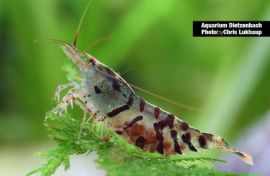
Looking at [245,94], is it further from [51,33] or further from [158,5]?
[51,33]

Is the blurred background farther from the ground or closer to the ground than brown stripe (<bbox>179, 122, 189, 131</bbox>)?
farther from the ground

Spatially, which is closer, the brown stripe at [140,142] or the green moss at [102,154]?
the green moss at [102,154]

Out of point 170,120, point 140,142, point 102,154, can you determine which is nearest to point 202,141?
point 170,120

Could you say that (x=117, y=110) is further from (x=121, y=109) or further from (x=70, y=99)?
(x=70, y=99)

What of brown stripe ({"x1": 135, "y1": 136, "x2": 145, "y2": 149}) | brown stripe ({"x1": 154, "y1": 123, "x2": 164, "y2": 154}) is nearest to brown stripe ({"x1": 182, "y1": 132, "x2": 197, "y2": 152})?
brown stripe ({"x1": 154, "y1": 123, "x2": 164, "y2": 154})

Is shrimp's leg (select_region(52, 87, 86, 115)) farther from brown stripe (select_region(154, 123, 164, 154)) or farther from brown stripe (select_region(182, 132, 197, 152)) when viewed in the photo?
brown stripe (select_region(182, 132, 197, 152))

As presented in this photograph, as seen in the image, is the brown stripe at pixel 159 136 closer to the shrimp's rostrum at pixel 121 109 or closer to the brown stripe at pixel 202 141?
the shrimp's rostrum at pixel 121 109

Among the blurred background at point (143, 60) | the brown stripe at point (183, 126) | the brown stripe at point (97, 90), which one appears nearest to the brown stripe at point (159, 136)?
the brown stripe at point (183, 126)
